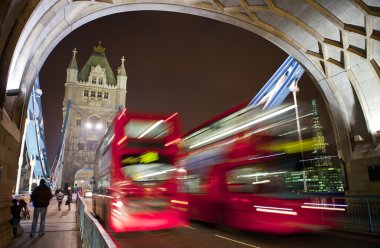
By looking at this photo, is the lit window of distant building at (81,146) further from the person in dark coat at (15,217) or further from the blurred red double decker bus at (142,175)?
the blurred red double decker bus at (142,175)

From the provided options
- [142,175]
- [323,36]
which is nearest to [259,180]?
[142,175]

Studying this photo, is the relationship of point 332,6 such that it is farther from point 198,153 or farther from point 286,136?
point 198,153

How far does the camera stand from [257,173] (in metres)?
8.45

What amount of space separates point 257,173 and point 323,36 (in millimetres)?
9680

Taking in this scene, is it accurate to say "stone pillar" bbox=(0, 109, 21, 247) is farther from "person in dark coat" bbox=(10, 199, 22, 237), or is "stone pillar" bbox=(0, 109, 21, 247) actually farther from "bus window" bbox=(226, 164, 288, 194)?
"bus window" bbox=(226, 164, 288, 194)

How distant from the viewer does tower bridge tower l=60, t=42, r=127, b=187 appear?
82.8m

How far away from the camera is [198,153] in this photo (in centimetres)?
1134

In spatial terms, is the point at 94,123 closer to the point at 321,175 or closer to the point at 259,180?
the point at 321,175

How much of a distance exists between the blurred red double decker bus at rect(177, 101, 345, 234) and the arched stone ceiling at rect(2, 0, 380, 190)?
19.4 ft

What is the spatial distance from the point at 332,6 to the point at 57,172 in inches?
3414

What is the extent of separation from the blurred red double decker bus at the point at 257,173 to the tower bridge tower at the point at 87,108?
77762 mm

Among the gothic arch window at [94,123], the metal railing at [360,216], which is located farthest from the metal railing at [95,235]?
the gothic arch window at [94,123]

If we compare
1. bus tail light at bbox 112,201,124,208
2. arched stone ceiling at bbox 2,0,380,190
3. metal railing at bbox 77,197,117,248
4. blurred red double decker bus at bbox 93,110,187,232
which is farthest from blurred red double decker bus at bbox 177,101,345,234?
arched stone ceiling at bbox 2,0,380,190

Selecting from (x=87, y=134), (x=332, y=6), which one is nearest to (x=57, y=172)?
(x=87, y=134)
